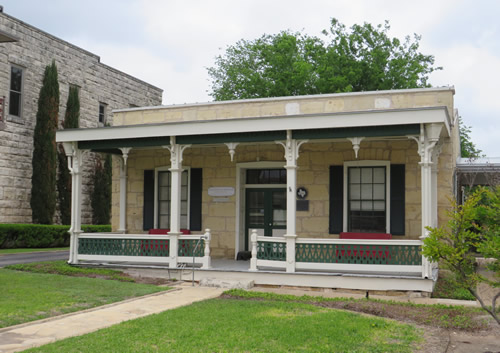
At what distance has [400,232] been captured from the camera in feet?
40.8

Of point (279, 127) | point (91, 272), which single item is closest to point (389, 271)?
point (279, 127)

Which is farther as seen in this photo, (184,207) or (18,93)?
(18,93)

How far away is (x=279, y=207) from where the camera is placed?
14.1 meters

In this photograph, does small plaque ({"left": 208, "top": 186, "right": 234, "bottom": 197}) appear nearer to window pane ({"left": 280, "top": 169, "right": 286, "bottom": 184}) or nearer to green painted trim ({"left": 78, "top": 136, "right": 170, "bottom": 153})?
window pane ({"left": 280, "top": 169, "right": 286, "bottom": 184})

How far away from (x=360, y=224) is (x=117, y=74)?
19013 millimetres

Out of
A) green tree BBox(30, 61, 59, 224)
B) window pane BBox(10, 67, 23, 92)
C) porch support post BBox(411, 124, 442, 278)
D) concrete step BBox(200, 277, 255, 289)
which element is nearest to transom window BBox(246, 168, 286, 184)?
concrete step BBox(200, 277, 255, 289)

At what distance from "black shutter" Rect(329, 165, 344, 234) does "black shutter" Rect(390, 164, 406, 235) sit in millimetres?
1181

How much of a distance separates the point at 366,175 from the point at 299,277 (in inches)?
125

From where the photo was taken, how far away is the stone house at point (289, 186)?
11047mm

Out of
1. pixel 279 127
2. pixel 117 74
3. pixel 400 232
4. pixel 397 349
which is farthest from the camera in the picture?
pixel 117 74

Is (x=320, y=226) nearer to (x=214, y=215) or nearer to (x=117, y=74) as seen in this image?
(x=214, y=215)

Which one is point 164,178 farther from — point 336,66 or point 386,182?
point 336,66

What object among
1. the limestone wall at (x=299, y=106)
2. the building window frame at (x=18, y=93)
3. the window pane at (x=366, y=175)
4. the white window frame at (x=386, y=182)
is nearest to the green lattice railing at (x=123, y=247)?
the limestone wall at (x=299, y=106)

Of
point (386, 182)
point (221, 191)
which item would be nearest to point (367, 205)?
point (386, 182)
